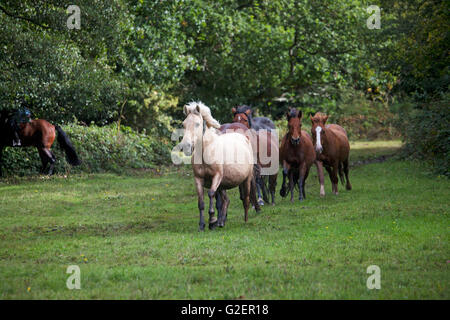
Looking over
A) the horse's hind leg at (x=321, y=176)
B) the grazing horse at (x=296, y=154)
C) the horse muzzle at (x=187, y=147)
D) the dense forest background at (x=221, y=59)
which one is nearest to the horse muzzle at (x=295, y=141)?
the grazing horse at (x=296, y=154)

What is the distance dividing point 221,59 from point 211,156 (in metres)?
17.7

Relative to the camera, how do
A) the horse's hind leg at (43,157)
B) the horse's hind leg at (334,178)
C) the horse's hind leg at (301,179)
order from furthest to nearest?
the horse's hind leg at (43,157) < the horse's hind leg at (334,178) < the horse's hind leg at (301,179)

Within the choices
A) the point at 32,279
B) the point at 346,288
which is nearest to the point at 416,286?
the point at 346,288

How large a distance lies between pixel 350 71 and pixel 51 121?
14.4 metres

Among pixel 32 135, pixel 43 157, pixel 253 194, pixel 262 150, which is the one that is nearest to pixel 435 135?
pixel 262 150

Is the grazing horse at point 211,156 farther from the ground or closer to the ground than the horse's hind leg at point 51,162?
farther from the ground

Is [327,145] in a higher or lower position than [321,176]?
higher

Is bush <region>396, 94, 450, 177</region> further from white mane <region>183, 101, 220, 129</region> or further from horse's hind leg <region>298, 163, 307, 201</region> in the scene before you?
white mane <region>183, 101, 220, 129</region>

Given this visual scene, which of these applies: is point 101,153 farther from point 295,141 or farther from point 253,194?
point 253,194

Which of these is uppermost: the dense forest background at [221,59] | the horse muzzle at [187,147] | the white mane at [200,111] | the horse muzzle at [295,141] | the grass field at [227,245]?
the dense forest background at [221,59]

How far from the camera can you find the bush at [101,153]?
2025 centimetres

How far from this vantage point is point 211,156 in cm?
1097

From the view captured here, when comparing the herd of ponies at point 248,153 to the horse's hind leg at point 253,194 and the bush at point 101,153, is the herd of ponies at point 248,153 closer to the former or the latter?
the horse's hind leg at point 253,194

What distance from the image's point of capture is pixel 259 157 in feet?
49.1
